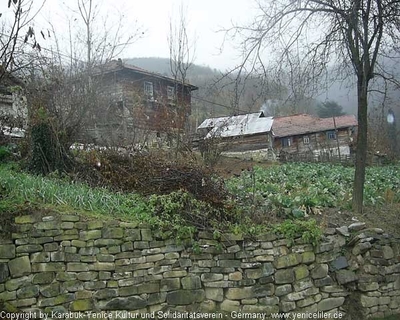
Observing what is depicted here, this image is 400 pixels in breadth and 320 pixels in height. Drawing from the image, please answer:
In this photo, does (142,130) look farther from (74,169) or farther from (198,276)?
(198,276)

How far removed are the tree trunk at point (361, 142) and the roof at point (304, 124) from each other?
29.8 metres

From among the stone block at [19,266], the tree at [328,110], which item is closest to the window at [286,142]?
the tree at [328,110]

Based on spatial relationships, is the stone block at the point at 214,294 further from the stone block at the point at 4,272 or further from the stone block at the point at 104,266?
the stone block at the point at 4,272

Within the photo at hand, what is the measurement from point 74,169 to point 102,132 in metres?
3.67

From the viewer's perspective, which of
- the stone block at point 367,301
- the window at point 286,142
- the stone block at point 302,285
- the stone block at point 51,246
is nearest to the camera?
the stone block at point 51,246

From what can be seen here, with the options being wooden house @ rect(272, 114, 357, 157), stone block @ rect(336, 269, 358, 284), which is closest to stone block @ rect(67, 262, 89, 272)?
stone block @ rect(336, 269, 358, 284)

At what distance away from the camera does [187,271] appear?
220 inches

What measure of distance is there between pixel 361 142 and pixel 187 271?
4.43 meters


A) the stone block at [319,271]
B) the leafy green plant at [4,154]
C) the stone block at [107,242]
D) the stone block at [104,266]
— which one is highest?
the leafy green plant at [4,154]

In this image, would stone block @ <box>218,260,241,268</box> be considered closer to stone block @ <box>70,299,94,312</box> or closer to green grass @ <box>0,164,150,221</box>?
green grass @ <box>0,164,150,221</box>

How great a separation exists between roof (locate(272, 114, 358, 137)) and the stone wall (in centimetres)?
3154

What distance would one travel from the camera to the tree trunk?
7434 mm

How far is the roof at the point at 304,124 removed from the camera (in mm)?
36956

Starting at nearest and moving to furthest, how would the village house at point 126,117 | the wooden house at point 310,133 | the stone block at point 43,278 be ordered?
1. the stone block at point 43,278
2. the village house at point 126,117
3. the wooden house at point 310,133
